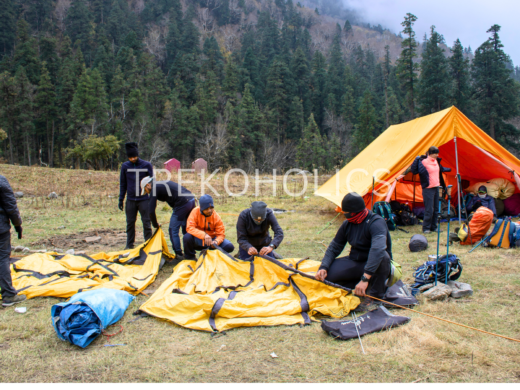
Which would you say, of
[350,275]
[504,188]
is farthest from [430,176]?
[350,275]

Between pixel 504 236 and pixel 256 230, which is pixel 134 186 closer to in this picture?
pixel 256 230

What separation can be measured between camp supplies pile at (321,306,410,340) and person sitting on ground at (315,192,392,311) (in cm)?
26

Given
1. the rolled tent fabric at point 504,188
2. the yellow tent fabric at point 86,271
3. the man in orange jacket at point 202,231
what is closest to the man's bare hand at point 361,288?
the man in orange jacket at point 202,231

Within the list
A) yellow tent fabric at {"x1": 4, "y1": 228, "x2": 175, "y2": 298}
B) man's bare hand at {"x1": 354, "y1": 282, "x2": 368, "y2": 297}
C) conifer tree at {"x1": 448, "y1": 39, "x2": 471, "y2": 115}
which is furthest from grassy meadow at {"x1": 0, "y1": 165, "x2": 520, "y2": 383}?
conifer tree at {"x1": 448, "y1": 39, "x2": 471, "y2": 115}

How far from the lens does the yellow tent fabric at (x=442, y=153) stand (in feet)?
21.7

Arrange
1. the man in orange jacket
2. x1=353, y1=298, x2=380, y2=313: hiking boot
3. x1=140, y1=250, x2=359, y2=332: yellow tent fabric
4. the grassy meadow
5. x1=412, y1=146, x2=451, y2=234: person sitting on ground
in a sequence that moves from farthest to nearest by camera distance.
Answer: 1. x1=412, y1=146, x2=451, y2=234: person sitting on ground
2. the man in orange jacket
3. x1=353, y1=298, x2=380, y2=313: hiking boot
4. x1=140, y1=250, x2=359, y2=332: yellow tent fabric
5. the grassy meadow

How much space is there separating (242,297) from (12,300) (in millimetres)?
2311

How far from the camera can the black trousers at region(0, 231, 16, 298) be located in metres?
3.39

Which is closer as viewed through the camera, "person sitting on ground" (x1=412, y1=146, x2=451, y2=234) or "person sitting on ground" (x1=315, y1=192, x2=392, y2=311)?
"person sitting on ground" (x1=315, y1=192, x2=392, y2=311)

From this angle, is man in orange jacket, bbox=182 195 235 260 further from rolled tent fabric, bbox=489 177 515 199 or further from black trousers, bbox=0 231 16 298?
rolled tent fabric, bbox=489 177 515 199

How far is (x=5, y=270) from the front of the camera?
3.41 m

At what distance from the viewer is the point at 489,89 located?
88.1ft

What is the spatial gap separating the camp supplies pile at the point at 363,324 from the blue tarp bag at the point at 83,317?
1.78 metres

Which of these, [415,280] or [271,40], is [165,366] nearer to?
[415,280]
